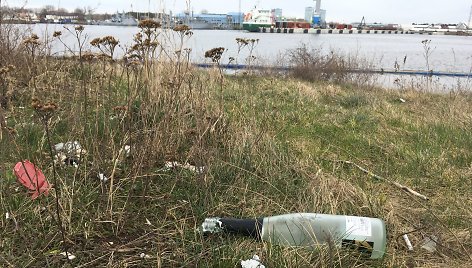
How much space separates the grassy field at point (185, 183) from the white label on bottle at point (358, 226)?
122mm

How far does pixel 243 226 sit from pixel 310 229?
372mm

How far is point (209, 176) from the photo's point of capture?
2555mm

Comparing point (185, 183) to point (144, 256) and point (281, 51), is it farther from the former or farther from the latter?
point (281, 51)

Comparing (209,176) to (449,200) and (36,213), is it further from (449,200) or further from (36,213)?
(449,200)

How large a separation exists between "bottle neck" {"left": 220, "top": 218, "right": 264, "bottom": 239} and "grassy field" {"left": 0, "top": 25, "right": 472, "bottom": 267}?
0.17ft

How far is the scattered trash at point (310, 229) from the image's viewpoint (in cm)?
205

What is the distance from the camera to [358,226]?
2.10 meters

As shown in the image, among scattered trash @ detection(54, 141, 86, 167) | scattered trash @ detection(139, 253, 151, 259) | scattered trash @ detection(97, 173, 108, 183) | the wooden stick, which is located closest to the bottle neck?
scattered trash @ detection(139, 253, 151, 259)

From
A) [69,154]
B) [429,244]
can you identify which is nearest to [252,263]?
[429,244]

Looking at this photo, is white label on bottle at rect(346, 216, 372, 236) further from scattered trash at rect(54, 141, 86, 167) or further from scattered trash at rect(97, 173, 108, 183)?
scattered trash at rect(54, 141, 86, 167)

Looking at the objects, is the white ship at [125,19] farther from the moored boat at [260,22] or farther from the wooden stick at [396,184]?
the moored boat at [260,22]

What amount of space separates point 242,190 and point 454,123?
4.15 m

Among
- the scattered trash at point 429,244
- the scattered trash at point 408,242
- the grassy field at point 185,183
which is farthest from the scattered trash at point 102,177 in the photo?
the scattered trash at point 429,244

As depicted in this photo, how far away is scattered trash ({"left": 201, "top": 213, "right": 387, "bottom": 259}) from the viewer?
2.05 meters
